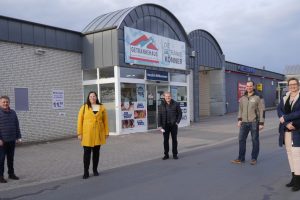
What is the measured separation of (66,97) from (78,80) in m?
1.04

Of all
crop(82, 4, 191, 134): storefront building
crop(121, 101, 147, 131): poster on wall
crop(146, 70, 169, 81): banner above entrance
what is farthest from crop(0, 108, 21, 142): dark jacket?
crop(146, 70, 169, 81): banner above entrance

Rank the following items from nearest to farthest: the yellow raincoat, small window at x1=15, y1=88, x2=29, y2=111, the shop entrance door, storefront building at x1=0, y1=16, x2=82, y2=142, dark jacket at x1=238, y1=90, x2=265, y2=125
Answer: the yellow raincoat → dark jacket at x1=238, y1=90, x2=265, y2=125 → storefront building at x1=0, y1=16, x2=82, y2=142 → small window at x1=15, y1=88, x2=29, y2=111 → the shop entrance door

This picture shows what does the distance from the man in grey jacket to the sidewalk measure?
8.74ft

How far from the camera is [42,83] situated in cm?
1455

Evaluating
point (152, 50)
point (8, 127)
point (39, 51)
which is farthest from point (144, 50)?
point (8, 127)

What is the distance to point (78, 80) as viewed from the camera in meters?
16.3

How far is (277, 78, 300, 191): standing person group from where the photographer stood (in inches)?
240

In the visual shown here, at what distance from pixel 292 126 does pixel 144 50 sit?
11470 millimetres

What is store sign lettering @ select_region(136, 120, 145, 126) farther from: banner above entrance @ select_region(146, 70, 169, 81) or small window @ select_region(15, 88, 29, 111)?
small window @ select_region(15, 88, 29, 111)

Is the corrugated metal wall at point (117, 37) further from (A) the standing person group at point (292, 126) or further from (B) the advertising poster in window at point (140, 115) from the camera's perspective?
(A) the standing person group at point (292, 126)

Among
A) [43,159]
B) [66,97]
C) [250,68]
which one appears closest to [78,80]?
[66,97]

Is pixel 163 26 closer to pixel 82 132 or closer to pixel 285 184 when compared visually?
pixel 82 132

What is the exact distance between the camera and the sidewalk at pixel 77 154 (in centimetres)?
819

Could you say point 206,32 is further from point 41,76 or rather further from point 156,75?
point 41,76
